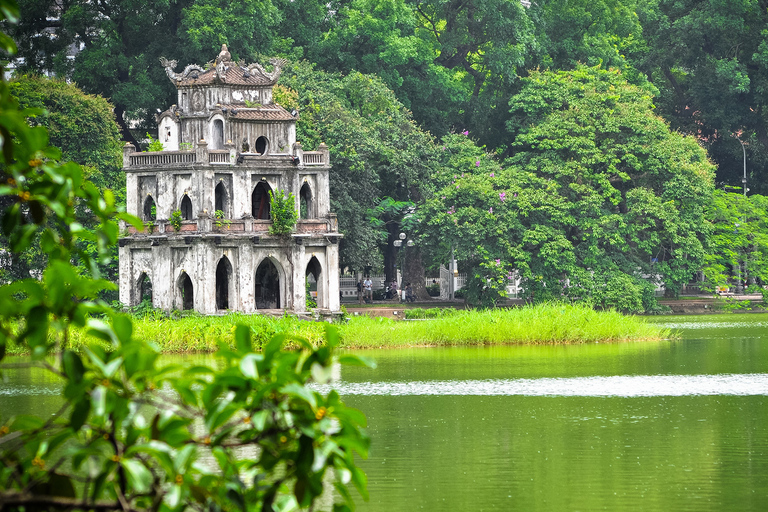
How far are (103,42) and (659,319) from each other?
22.9 meters

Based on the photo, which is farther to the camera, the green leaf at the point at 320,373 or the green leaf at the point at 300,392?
the green leaf at the point at 320,373

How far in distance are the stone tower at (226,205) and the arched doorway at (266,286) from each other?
0.11 feet

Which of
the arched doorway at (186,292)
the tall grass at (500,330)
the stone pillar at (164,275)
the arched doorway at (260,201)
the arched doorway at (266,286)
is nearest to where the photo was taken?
the tall grass at (500,330)

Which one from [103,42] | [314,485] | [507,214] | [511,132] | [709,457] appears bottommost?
[709,457]

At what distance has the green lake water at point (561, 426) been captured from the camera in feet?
41.9

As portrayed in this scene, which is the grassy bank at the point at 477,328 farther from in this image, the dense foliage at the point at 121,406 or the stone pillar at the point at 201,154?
the dense foliage at the point at 121,406

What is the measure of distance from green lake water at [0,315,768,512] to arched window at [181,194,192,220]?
1020 centimetres

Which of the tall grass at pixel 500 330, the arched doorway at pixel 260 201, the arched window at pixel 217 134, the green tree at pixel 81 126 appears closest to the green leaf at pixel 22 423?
the tall grass at pixel 500 330

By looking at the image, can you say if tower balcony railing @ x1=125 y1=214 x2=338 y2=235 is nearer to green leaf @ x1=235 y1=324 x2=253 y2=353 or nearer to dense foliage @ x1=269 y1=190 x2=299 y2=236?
dense foliage @ x1=269 y1=190 x2=299 y2=236

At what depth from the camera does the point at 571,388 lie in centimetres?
2203

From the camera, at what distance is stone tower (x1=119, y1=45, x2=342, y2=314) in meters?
35.8

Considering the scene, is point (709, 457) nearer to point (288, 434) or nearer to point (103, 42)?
point (288, 434)

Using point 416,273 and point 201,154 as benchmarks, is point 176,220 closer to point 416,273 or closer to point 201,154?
point 201,154

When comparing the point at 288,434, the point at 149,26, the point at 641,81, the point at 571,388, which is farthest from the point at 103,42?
the point at 288,434
